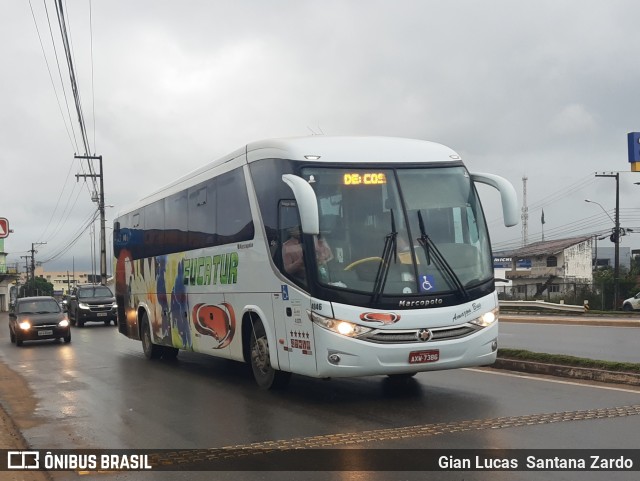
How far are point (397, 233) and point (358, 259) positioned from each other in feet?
1.99

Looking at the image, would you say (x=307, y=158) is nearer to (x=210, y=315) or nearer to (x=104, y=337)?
(x=210, y=315)

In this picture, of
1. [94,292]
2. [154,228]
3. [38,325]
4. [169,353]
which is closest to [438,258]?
[154,228]

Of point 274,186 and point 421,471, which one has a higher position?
point 274,186

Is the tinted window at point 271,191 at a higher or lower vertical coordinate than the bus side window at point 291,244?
higher

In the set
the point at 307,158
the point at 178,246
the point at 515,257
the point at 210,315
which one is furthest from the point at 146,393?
the point at 515,257

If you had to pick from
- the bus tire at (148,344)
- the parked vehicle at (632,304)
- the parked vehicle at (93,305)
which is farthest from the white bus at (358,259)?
the parked vehicle at (632,304)

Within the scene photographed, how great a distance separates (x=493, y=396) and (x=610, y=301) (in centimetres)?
4552

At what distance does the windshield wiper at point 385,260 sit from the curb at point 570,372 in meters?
4.27

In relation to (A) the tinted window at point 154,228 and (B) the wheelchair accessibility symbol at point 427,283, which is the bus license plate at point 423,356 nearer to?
(B) the wheelchair accessibility symbol at point 427,283

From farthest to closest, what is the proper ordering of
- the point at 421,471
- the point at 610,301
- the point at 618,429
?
the point at 610,301 < the point at 618,429 < the point at 421,471

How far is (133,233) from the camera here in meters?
17.6

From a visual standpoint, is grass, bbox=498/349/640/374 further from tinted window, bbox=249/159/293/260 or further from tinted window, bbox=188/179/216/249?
tinted window, bbox=188/179/216/249

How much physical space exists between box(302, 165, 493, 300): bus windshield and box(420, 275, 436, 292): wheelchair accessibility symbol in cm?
1

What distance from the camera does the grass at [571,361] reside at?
36.3 feet
